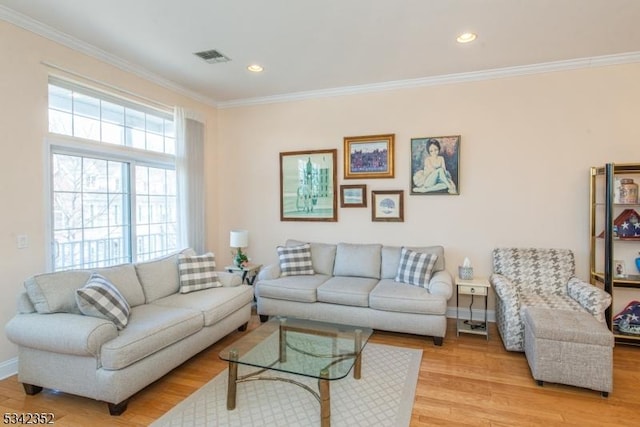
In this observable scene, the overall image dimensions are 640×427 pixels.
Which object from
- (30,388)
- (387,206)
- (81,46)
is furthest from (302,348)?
(81,46)

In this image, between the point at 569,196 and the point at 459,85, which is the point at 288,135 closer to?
→ the point at 459,85

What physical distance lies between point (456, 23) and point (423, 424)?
3098 millimetres

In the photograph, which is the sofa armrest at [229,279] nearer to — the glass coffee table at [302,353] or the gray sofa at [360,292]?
the gray sofa at [360,292]

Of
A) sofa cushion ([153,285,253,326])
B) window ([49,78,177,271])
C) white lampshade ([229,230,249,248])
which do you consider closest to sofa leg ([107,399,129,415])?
sofa cushion ([153,285,253,326])

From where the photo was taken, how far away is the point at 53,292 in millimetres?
2613

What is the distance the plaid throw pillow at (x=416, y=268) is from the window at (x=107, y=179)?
2.93 metres

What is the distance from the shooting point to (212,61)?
12.2 feet

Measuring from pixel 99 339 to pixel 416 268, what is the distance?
298cm

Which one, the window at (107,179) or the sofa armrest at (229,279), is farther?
the sofa armrest at (229,279)

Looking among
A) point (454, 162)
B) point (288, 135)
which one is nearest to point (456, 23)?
point (454, 162)

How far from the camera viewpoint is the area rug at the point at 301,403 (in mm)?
2303

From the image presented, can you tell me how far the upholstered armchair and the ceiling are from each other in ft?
6.97

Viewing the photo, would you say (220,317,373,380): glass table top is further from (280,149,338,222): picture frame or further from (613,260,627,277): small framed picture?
(613,260,627,277): small framed picture

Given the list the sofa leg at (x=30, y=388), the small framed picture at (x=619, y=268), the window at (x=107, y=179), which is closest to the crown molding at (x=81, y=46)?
the window at (x=107, y=179)
